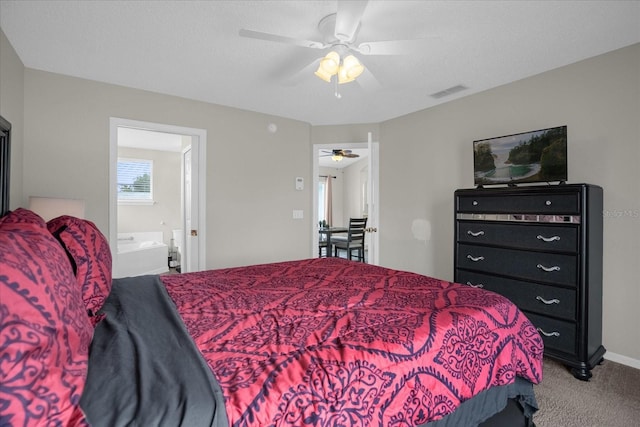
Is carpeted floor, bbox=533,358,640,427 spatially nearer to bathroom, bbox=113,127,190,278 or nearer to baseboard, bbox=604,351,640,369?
baseboard, bbox=604,351,640,369

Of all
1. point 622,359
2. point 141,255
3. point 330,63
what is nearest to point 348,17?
point 330,63

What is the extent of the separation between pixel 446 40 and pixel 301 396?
2435mm

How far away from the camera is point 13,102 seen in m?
2.45

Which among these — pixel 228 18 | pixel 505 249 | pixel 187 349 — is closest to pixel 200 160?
pixel 228 18

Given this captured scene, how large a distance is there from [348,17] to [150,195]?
5.77m

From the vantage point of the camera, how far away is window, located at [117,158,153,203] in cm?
599

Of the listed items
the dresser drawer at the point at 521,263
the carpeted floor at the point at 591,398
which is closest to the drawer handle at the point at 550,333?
the carpeted floor at the point at 591,398

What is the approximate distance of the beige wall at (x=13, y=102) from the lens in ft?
7.31

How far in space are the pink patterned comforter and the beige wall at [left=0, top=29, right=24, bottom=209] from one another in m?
1.89

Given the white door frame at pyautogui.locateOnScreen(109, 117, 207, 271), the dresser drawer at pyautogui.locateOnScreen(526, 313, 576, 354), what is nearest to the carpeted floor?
the dresser drawer at pyautogui.locateOnScreen(526, 313, 576, 354)

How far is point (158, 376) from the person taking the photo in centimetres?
83

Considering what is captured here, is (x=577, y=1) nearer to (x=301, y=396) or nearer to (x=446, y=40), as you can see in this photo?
(x=446, y=40)

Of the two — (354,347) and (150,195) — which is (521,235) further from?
(150,195)

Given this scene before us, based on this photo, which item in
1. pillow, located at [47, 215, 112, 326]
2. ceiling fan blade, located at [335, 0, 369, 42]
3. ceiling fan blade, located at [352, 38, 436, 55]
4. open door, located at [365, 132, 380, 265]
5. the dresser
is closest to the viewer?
pillow, located at [47, 215, 112, 326]
